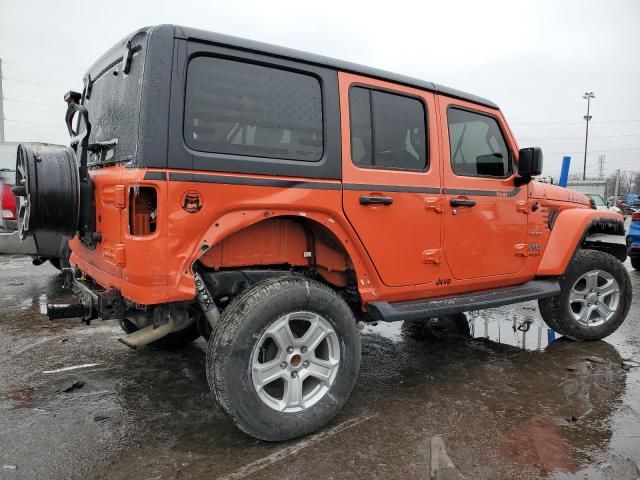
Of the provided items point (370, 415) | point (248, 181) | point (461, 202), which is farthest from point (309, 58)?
point (370, 415)

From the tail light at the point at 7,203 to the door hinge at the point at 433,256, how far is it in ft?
18.4

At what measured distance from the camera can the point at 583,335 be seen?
183 inches

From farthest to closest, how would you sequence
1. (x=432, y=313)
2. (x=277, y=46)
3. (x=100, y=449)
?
(x=432, y=313)
(x=277, y=46)
(x=100, y=449)

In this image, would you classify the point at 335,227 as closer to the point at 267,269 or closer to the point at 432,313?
the point at 267,269

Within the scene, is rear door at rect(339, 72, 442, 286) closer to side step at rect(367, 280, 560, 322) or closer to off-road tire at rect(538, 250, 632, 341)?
side step at rect(367, 280, 560, 322)

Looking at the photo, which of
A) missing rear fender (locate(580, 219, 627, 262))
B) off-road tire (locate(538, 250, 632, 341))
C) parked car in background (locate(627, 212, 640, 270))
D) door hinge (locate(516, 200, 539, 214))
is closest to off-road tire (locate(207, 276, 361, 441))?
door hinge (locate(516, 200, 539, 214))

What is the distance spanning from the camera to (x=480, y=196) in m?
3.83

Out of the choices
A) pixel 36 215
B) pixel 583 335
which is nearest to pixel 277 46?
pixel 36 215

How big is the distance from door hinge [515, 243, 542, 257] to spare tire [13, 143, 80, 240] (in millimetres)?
3442

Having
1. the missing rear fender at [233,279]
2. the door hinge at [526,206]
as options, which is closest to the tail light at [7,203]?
the missing rear fender at [233,279]

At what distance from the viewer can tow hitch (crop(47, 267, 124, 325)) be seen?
2.69 meters

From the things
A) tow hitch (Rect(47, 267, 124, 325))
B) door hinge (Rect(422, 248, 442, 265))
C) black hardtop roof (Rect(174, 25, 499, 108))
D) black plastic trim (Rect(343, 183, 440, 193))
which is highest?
black hardtop roof (Rect(174, 25, 499, 108))

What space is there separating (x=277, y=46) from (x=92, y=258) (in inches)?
70.6

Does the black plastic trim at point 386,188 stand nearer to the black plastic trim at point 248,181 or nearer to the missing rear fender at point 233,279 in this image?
the black plastic trim at point 248,181
